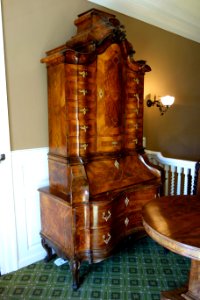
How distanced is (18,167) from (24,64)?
0.94m

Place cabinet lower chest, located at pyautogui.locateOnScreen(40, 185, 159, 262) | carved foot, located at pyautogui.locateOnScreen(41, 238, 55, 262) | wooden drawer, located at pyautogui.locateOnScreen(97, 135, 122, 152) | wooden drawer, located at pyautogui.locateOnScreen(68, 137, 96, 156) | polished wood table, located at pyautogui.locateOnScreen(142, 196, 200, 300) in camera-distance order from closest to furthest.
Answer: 1. polished wood table, located at pyautogui.locateOnScreen(142, 196, 200, 300)
2. cabinet lower chest, located at pyautogui.locateOnScreen(40, 185, 159, 262)
3. wooden drawer, located at pyautogui.locateOnScreen(68, 137, 96, 156)
4. wooden drawer, located at pyautogui.locateOnScreen(97, 135, 122, 152)
5. carved foot, located at pyautogui.locateOnScreen(41, 238, 55, 262)

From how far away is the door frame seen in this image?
207cm

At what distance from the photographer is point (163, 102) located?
132 inches

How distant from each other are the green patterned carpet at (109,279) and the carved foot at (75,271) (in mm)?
46

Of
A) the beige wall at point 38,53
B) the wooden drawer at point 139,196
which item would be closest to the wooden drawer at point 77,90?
the beige wall at point 38,53

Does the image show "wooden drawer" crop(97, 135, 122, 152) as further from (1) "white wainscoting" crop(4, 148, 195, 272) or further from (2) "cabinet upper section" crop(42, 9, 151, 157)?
(1) "white wainscoting" crop(4, 148, 195, 272)

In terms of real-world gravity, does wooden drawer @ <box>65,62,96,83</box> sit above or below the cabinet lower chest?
above

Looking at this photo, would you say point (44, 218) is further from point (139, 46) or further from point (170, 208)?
point (139, 46)

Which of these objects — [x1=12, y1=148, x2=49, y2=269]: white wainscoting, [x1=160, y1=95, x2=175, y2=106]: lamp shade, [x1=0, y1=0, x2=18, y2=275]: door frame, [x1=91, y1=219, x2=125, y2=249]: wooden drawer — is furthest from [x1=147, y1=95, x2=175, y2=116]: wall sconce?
[x1=0, y1=0, x2=18, y2=275]: door frame

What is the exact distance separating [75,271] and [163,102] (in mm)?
2410

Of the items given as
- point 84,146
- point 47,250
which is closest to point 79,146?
point 84,146

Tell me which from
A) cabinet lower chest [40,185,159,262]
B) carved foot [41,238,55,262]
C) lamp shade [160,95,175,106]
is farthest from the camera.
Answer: lamp shade [160,95,175,106]

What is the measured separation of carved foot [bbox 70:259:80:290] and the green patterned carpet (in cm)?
5

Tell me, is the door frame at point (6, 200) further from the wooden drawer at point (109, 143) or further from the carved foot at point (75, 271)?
the wooden drawer at point (109, 143)
